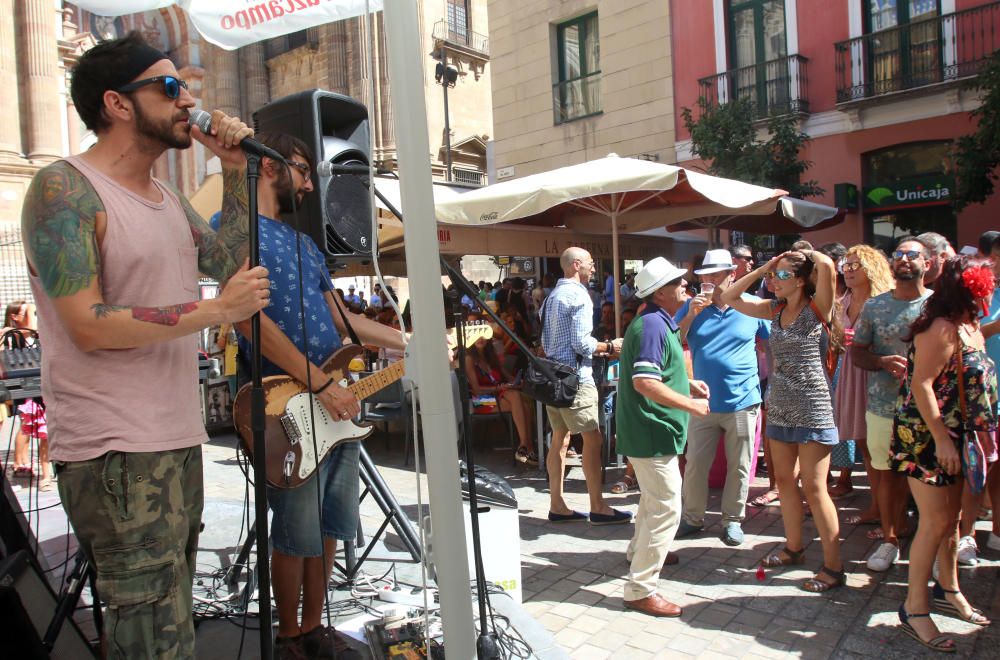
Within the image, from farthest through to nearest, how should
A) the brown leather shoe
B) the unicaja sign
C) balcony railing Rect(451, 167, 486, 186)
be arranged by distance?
1. balcony railing Rect(451, 167, 486, 186)
2. the unicaja sign
3. the brown leather shoe

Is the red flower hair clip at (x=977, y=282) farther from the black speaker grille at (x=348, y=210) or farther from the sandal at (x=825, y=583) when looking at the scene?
the black speaker grille at (x=348, y=210)

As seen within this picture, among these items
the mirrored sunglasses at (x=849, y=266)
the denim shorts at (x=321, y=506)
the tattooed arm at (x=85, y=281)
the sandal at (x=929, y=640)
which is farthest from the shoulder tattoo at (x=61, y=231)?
the mirrored sunglasses at (x=849, y=266)

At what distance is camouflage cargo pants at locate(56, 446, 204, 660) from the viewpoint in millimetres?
1895

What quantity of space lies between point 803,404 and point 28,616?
3585 millimetres

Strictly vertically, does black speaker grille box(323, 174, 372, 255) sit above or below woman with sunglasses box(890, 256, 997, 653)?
above

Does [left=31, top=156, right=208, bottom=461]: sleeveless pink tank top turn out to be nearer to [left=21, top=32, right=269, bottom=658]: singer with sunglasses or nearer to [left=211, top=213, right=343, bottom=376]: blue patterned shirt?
[left=21, top=32, right=269, bottom=658]: singer with sunglasses

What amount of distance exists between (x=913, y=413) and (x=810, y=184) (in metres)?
9.89

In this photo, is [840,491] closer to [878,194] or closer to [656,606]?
[656,606]

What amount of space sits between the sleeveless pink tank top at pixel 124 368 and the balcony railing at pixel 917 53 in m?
12.7

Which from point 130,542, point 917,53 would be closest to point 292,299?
point 130,542

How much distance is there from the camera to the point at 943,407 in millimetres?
3365

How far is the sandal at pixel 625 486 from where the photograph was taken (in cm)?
621

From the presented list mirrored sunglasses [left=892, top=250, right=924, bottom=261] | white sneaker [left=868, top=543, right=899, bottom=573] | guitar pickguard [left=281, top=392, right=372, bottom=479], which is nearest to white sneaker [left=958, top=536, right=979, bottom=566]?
white sneaker [left=868, top=543, right=899, bottom=573]

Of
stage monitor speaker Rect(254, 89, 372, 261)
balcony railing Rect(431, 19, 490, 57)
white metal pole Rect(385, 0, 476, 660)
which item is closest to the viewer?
white metal pole Rect(385, 0, 476, 660)
